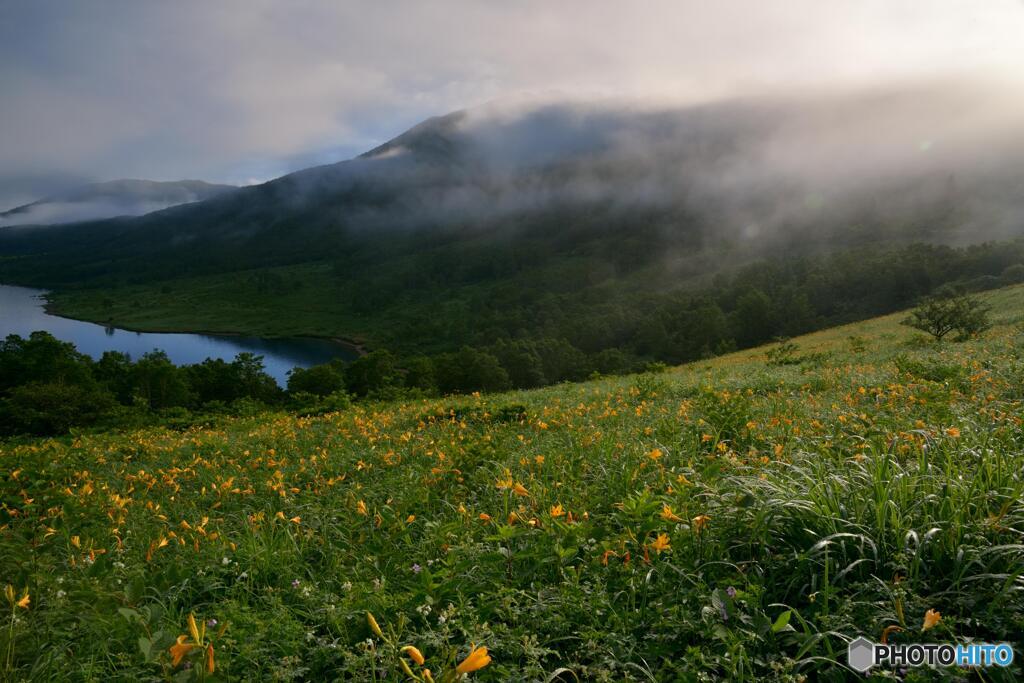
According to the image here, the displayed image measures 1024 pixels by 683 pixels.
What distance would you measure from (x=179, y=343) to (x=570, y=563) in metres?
135

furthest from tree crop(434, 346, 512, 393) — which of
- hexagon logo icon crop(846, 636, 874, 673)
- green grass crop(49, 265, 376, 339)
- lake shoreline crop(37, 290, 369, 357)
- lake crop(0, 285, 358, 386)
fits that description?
green grass crop(49, 265, 376, 339)

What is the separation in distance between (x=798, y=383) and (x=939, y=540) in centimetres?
835

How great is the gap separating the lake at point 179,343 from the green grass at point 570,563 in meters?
89.0

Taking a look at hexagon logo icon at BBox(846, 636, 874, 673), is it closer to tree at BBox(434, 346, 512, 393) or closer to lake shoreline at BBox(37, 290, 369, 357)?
tree at BBox(434, 346, 512, 393)

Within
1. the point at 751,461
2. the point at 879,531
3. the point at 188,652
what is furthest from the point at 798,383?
the point at 188,652

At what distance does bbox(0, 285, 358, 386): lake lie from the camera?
324ft

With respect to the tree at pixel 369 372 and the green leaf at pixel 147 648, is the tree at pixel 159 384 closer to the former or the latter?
the tree at pixel 369 372

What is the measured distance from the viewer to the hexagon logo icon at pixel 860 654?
2188 millimetres

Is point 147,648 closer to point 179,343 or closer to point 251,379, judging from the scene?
point 251,379

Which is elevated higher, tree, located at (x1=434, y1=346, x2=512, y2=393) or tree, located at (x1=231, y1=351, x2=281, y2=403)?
tree, located at (x1=231, y1=351, x2=281, y2=403)

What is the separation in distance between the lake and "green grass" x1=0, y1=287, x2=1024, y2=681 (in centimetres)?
8902

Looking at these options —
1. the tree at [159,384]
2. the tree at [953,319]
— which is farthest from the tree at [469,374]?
the tree at [953,319]

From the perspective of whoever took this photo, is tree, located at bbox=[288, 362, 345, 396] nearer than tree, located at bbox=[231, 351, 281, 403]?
Yes

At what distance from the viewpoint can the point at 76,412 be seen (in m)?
28.0
